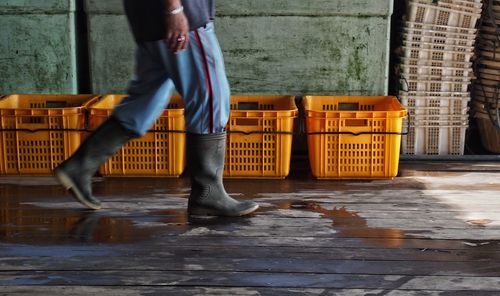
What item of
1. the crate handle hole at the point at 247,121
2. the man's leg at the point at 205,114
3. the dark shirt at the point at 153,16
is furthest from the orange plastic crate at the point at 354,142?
the dark shirt at the point at 153,16

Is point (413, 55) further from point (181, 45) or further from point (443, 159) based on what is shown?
point (181, 45)

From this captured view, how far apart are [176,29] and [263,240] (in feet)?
3.57

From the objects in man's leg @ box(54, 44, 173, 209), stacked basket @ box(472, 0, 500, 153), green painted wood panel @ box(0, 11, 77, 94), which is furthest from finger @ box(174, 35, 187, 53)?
stacked basket @ box(472, 0, 500, 153)

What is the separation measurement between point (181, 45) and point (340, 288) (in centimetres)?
133

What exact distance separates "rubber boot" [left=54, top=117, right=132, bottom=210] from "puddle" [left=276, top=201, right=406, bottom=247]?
3.27 ft

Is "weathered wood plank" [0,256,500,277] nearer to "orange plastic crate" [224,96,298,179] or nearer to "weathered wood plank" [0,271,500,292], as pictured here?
"weathered wood plank" [0,271,500,292]

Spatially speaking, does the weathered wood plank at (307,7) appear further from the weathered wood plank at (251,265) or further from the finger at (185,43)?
the weathered wood plank at (251,265)

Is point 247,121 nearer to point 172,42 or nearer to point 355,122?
point 355,122

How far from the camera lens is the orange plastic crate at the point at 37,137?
4891 millimetres

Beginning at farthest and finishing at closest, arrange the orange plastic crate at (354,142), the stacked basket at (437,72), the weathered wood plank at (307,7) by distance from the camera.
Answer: the stacked basket at (437,72), the weathered wood plank at (307,7), the orange plastic crate at (354,142)

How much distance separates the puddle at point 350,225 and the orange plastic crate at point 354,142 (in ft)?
1.90

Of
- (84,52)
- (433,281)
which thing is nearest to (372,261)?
(433,281)

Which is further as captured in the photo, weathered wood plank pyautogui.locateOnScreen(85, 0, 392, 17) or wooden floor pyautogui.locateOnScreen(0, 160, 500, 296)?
weathered wood plank pyautogui.locateOnScreen(85, 0, 392, 17)

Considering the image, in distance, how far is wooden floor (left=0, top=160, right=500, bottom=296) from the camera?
3.19m
